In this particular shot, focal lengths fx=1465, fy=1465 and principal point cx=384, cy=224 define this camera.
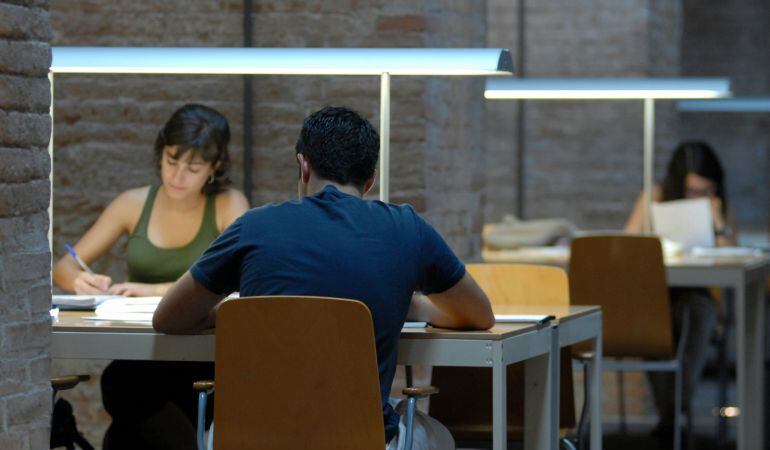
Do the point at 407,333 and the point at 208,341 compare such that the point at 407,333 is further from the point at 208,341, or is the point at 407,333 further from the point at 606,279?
the point at 606,279

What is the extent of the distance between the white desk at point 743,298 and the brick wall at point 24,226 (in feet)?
10.00

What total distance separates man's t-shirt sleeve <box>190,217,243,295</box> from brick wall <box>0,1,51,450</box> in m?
0.31

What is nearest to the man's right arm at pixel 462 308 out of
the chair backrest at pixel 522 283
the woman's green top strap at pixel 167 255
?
the chair backrest at pixel 522 283

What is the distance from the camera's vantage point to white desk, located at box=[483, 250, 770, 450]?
5352mm

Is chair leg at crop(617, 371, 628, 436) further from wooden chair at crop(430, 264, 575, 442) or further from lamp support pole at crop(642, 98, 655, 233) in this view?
wooden chair at crop(430, 264, 575, 442)

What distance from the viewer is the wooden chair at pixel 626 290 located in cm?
519

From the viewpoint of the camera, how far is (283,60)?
362 centimetres

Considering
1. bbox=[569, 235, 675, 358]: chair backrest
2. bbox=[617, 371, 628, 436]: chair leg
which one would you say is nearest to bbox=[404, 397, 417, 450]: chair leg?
bbox=[569, 235, 675, 358]: chair backrest

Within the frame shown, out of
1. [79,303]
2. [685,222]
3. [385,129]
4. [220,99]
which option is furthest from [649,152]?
[79,303]

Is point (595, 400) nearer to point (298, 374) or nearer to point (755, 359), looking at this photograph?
point (298, 374)

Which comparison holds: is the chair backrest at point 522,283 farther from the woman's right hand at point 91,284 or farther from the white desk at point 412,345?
the woman's right hand at point 91,284

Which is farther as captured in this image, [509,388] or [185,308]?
[509,388]

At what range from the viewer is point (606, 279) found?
5203 millimetres

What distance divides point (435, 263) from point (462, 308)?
0.15 m
